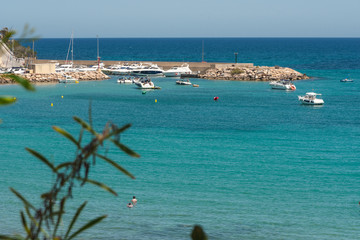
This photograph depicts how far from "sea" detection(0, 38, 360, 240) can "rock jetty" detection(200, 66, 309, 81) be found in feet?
91.6

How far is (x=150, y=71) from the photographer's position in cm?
9550

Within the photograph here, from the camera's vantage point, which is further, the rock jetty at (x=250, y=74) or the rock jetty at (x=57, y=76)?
the rock jetty at (x=250, y=74)

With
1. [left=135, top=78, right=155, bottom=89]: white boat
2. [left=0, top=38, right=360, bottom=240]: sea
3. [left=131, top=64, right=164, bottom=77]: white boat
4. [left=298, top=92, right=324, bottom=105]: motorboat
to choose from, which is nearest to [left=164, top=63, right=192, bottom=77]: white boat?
[left=131, top=64, right=164, bottom=77]: white boat

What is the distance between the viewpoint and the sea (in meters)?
21.7

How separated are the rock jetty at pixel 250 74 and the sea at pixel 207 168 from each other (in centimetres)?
2793

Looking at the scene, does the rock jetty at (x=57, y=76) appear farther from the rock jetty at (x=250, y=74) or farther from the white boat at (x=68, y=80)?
the rock jetty at (x=250, y=74)

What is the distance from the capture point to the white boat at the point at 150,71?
94.9 m

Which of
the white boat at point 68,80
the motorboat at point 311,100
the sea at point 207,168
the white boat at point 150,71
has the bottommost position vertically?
the sea at point 207,168

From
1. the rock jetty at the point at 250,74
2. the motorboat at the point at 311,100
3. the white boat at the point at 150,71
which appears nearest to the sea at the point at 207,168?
the motorboat at the point at 311,100

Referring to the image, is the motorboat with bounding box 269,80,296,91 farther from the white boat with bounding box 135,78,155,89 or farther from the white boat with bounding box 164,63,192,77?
the white boat with bounding box 164,63,192,77

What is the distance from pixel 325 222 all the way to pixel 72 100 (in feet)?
150

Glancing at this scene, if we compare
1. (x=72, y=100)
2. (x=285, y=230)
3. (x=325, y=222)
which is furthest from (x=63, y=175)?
(x=72, y=100)

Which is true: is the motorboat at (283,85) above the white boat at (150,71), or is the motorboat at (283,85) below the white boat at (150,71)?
below

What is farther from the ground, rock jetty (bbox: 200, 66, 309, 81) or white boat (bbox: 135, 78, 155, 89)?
rock jetty (bbox: 200, 66, 309, 81)
